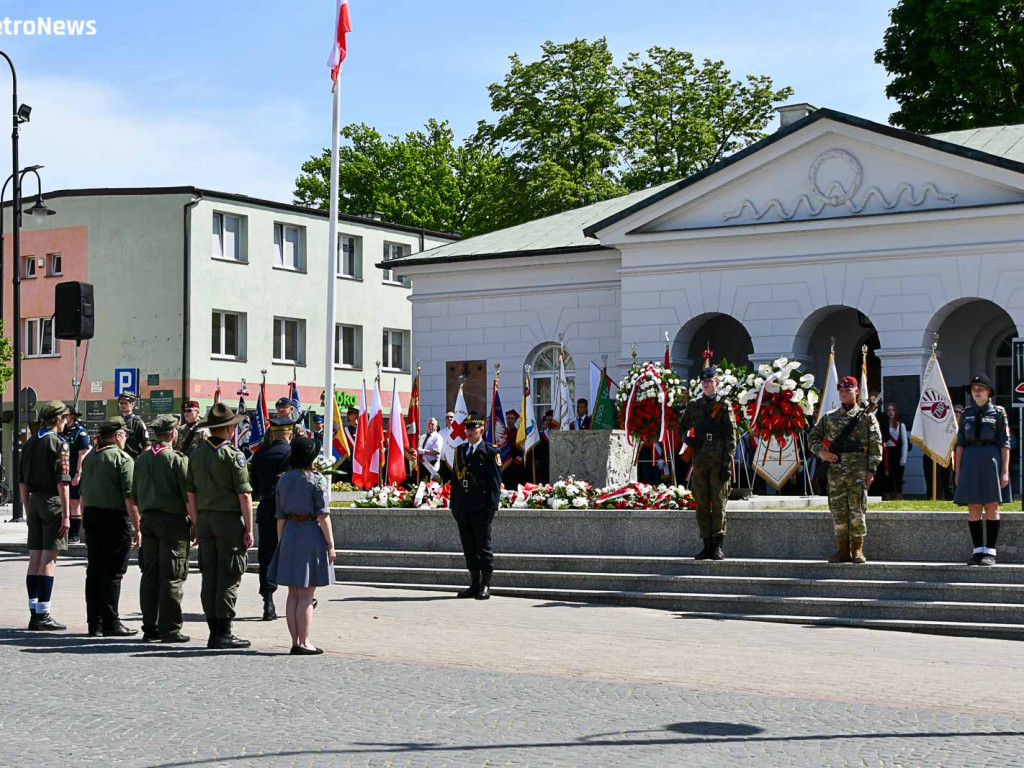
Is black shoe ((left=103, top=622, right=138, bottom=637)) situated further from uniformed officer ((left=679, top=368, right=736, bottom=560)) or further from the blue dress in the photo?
uniformed officer ((left=679, top=368, right=736, bottom=560))

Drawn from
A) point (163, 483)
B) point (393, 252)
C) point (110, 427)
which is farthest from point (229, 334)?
point (163, 483)

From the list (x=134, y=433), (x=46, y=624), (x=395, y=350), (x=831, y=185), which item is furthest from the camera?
(x=395, y=350)

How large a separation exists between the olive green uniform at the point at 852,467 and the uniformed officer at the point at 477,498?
3507mm

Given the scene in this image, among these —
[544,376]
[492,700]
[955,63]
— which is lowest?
[492,700]

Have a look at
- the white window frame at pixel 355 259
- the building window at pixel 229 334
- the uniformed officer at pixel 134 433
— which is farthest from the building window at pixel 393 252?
the uniformed officer at pixel 134 433

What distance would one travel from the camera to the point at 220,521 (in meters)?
11.7

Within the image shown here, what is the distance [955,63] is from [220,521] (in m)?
35.2

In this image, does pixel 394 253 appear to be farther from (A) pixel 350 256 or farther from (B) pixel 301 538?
(B) pixel 301 538

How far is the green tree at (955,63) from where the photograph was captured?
1618 inches

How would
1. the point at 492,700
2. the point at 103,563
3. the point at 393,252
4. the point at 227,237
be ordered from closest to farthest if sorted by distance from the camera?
the point at 492,700 → the point at 103,563 → the point at 227,237 → the point at 393,252

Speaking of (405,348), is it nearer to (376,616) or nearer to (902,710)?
(376,616)

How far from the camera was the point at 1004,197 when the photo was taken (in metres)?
26.1

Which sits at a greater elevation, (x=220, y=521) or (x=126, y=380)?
(x=126, y=380)

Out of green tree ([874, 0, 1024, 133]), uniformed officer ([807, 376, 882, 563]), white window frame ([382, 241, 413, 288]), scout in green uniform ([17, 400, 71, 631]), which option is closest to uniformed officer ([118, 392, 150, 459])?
scout in green uniform ([17, 400, 71, 631])
